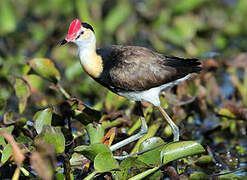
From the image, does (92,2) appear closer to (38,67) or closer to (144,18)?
(144,18)

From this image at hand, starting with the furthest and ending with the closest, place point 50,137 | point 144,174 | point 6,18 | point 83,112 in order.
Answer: point 6,18 < point 83,112 < point 144,174 < point 50,137

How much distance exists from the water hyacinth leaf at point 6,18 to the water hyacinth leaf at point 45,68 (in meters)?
2.23

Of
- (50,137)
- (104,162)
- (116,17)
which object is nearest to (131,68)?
(104,162)

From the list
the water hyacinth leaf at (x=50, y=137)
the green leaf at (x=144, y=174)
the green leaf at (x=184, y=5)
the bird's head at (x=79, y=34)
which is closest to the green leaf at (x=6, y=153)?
the water hyacinth leaf at (x=50, y=137)

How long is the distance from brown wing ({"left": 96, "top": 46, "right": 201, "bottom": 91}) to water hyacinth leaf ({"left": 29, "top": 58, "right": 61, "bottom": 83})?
50 cm

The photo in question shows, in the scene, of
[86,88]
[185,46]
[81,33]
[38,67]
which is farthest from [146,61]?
[185,46]

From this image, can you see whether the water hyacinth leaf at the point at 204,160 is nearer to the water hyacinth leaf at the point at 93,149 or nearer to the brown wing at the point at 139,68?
the brown wing at the point at 139,68

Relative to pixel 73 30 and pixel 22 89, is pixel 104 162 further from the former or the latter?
pixel 22 89

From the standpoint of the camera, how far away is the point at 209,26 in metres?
6.61

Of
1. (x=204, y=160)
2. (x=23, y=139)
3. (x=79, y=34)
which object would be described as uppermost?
(x=79, y=34)

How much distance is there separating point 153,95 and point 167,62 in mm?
268

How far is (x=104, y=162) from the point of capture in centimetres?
281

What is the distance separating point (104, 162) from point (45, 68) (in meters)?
1.47

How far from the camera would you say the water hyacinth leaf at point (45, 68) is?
4055 mm
